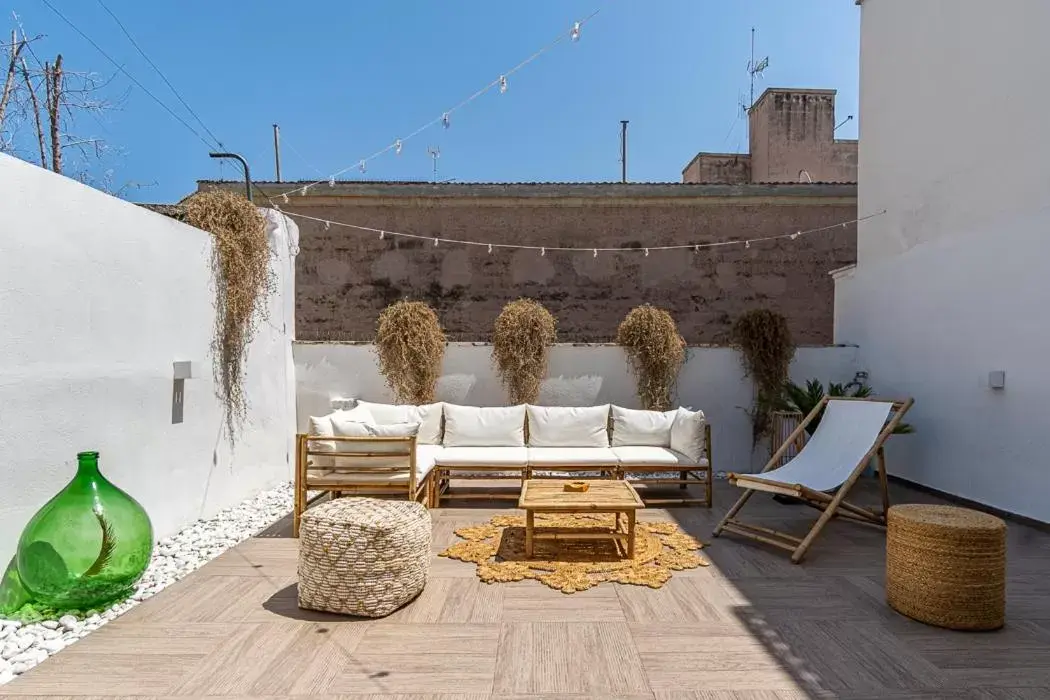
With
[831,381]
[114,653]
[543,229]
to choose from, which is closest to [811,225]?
[831,381]

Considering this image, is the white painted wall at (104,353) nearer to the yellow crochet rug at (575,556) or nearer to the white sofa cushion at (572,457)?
the yellow crochet rug at (575,556)

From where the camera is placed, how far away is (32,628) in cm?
264

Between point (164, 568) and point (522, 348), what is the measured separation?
3778 millimetres

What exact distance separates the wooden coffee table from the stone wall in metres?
5.35

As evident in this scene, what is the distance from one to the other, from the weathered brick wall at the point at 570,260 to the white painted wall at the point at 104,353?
4563 mm

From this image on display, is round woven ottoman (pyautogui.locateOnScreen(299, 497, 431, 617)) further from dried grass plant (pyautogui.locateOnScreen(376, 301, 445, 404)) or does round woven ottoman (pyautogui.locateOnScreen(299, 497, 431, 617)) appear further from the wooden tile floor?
dried grass plant (pyautogui.locateOnScreen(376, 301, 445, 404))

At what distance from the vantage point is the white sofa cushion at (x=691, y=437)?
504cm

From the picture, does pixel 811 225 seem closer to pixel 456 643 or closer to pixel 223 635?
pixel 456 643

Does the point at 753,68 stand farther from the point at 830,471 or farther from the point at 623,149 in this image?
the point at 830,471

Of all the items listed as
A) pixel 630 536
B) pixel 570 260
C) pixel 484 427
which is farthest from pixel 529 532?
pixel 570 260

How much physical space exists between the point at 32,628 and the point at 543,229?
7636 millimetres

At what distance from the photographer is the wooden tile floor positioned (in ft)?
7.16

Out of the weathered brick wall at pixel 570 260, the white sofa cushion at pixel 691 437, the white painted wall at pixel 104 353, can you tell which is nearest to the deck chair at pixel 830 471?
the white sofa cushion at pixel 691 437

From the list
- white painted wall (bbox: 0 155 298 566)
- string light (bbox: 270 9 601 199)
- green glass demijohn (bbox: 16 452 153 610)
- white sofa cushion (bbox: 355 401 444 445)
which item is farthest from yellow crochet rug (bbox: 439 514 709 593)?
string light (bbox: 270 9 601 199)
